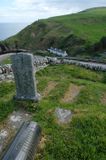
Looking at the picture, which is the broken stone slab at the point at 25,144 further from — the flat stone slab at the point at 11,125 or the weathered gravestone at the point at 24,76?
the weathered gravestone at the point at 24,76

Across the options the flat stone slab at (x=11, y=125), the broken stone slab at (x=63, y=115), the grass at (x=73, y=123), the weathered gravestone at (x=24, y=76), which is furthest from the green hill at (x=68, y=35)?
the flat stone slab at (x=11, y=125)

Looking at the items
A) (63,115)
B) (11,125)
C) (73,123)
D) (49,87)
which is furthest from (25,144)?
(49,87)

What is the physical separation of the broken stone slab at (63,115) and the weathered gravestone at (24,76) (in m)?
2.23

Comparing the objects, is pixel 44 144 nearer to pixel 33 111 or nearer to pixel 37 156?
pixel 37 156

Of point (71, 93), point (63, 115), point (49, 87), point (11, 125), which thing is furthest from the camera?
point (49, 87)

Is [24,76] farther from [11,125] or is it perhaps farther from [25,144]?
[25,144]

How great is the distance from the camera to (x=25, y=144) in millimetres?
15195

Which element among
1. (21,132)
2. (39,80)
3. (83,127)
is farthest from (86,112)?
(39,80)

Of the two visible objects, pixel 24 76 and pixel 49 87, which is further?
pixel 49 87

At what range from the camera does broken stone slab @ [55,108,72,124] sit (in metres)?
18.4

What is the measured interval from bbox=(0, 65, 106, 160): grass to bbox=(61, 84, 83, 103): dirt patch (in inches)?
12.5

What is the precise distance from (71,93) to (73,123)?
19.6ft

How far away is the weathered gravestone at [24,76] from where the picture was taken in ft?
67.2

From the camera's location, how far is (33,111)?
1981 cm
